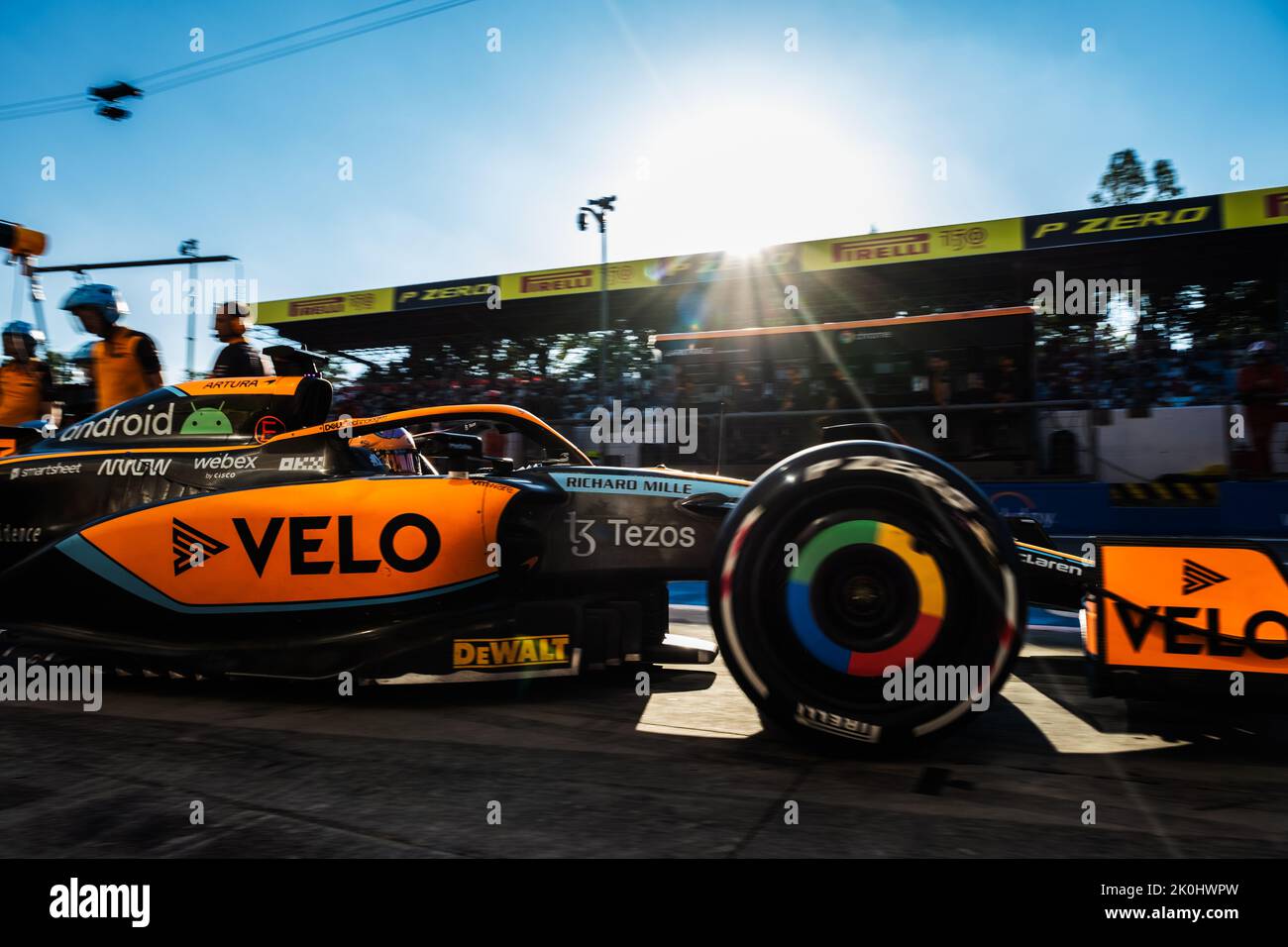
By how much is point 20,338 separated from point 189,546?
390 cm

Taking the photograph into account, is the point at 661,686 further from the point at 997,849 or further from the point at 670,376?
the point at 670,376

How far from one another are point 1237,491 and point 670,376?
303 inches

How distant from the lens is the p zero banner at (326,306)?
2169 cm

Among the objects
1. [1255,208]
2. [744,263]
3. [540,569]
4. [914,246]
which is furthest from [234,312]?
[1255,208]

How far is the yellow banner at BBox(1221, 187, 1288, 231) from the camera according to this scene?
13758 mm

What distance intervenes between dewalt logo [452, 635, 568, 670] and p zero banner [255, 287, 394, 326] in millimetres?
19601

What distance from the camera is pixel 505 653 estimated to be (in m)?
3.25

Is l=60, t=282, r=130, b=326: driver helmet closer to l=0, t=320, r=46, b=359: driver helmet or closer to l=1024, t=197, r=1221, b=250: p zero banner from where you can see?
l=0, t=320, r=46, b=359: driver helmet

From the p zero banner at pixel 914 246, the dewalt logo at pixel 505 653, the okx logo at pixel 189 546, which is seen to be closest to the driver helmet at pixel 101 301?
the okx logo at pixel 189 546

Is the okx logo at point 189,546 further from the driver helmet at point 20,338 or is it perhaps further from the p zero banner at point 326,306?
the p zero banner at point 326,306
